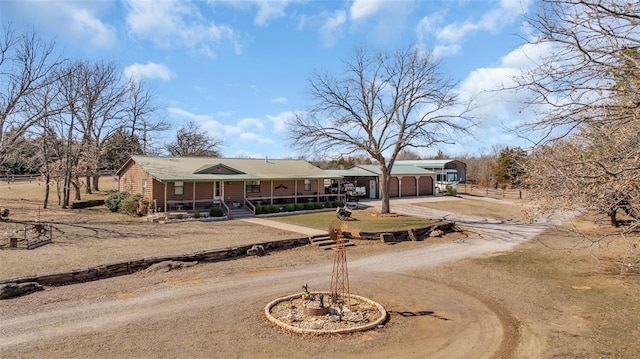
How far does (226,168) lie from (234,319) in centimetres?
2231

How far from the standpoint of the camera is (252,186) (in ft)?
103

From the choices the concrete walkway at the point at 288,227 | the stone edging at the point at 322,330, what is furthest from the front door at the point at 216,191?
the stone edging at the point at 322,330

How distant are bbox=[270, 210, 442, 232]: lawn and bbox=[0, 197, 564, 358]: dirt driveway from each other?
7640 millimetres

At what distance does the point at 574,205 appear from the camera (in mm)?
8953

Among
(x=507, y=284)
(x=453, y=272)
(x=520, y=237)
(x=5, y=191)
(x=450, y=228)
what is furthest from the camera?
(x=5, y=191)

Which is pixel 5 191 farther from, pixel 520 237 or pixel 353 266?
pixel 520 237

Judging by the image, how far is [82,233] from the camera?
18984 mm

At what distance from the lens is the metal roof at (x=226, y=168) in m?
27.3

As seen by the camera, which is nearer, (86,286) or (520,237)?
(86,286)

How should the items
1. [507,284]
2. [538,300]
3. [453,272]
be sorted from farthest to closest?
[453,272] → [507,284] → [538,300]

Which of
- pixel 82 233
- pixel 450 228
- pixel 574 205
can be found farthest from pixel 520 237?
pixel 82 233

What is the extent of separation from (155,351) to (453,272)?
1072 centimetres

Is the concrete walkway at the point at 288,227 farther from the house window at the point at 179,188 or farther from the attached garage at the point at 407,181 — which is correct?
the attached garage at the point at 407,181

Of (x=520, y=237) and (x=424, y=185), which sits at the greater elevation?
(x=424, y=185)
